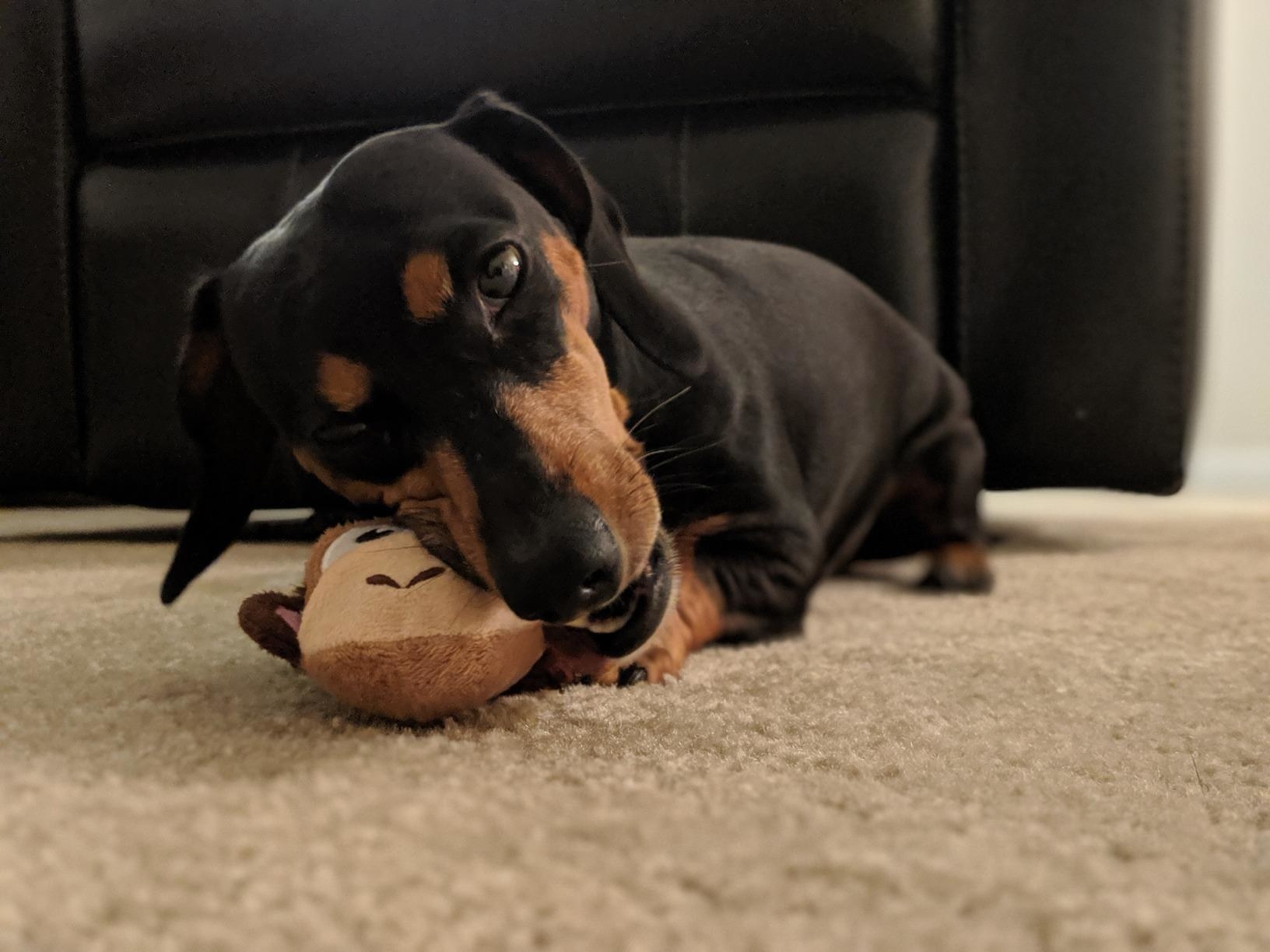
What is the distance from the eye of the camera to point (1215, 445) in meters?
2.85

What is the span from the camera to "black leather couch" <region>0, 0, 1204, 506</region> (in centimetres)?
190

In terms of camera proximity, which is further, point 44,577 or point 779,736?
point 44,577

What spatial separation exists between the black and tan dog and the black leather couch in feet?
1.68

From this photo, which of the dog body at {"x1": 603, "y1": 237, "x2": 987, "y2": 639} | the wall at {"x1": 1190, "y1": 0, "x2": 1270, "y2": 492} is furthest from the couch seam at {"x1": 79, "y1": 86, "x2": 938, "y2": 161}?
the wall at {"x1": 1190, "y1": 0, "x2": 1270, "y2": 492}

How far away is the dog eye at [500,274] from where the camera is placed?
3.06 ft

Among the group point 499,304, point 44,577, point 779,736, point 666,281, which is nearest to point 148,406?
point 44,577

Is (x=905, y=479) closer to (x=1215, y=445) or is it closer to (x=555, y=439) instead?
(x=555, y=439)

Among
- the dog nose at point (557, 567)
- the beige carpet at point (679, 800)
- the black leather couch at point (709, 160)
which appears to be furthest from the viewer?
the black leather couch at point (709, 160)

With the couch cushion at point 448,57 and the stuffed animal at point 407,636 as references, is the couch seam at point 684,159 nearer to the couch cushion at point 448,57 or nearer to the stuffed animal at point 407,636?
the couch cushion at point 448,57

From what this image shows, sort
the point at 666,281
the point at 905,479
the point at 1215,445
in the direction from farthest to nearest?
the point at 1215,445
the point at 905,479
the point at 666,281

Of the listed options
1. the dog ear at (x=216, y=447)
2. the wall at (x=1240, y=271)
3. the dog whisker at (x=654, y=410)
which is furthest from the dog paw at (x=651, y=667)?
the wall at (x=1240, y=271)

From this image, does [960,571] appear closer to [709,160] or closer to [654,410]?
[654,410]

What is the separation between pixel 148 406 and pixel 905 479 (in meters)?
1.50

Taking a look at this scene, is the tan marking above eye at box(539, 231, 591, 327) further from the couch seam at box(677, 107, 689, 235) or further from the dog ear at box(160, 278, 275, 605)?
the couch seam at box(677, 107, 689, 235)
